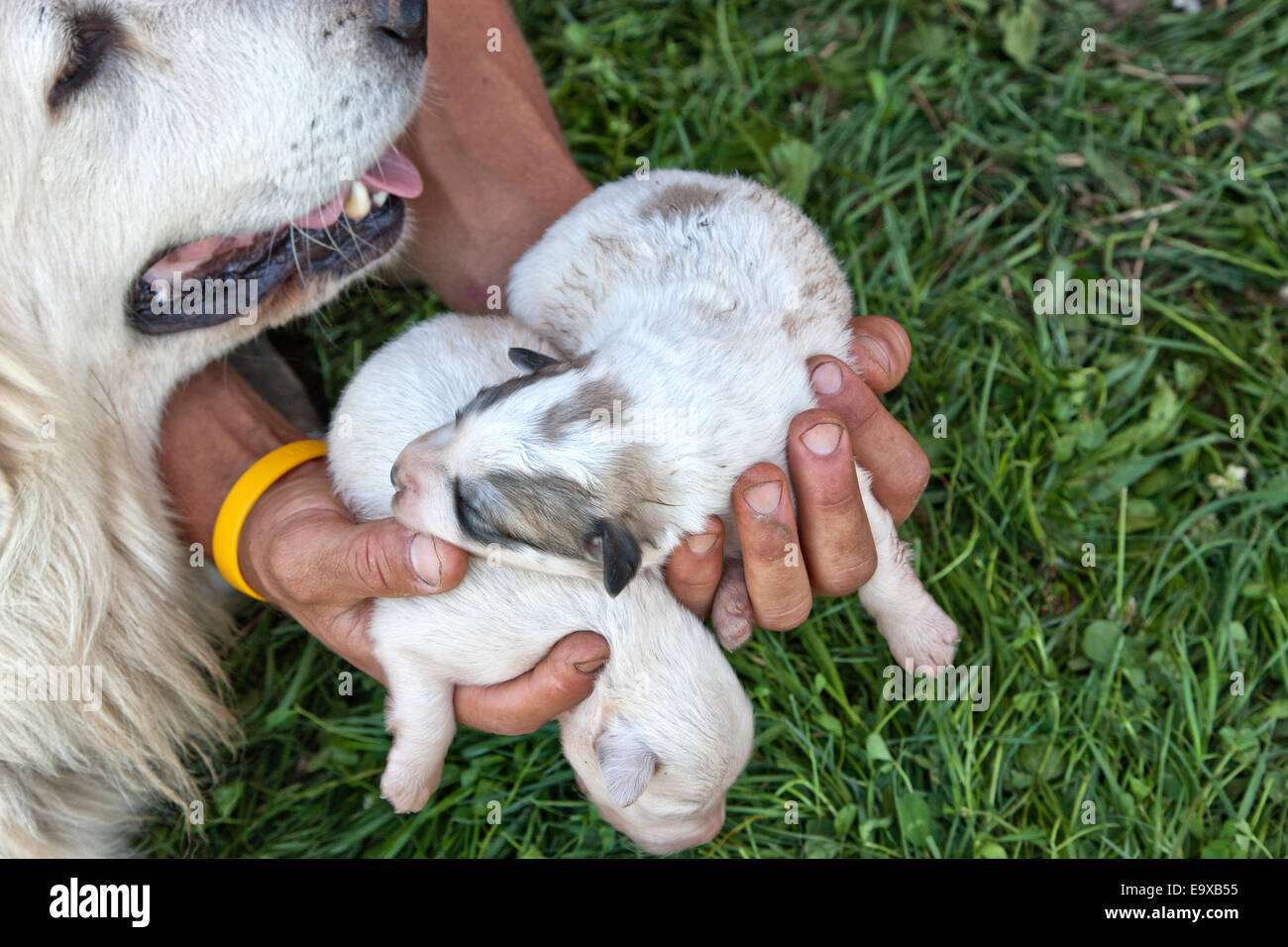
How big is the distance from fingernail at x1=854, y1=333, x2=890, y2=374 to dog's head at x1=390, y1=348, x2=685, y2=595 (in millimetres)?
1008

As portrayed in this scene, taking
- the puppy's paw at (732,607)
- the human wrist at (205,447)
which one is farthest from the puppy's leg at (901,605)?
the human wrist at (205,447)

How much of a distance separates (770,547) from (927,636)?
0.82 m

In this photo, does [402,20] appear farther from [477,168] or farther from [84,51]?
[477,168]

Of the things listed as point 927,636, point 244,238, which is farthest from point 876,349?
point 244,238

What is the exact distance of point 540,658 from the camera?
288cm

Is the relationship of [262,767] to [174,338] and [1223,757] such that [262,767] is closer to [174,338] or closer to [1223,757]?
[174,338]

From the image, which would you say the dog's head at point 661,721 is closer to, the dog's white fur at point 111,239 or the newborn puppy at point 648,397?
the newborn puppy at point 648,397

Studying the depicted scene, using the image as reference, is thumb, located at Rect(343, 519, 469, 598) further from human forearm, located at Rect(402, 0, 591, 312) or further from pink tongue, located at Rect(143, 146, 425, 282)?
human forearm, located at Rect(402, 0, 591, 312)

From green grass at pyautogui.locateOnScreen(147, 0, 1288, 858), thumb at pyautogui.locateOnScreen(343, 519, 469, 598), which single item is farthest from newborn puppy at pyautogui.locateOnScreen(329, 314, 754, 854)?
green grass at pyautogui.locateOnScreen(147, 0, 1288, 858)

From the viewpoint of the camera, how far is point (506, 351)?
3.10 m

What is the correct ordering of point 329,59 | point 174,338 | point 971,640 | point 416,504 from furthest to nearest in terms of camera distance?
point 971,640
point 174,338
point 329,59
point 416,504

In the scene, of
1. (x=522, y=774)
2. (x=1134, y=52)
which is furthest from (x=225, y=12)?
(x=1134, y=52)

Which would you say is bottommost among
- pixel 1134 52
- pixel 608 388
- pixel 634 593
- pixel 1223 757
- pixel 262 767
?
pixel 262 767
